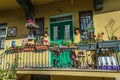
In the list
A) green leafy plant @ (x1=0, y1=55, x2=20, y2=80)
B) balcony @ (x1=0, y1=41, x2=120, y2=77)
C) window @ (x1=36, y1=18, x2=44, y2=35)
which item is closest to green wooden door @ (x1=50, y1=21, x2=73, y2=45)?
window @ (x1=36, y1=18, x2=44, y2=35)

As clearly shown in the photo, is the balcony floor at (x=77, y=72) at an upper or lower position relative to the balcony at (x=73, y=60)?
lower

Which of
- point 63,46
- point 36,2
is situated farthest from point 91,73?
point 36,2

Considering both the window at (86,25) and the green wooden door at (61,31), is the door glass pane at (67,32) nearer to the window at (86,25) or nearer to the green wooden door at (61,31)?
the green wooden door at (61,31)

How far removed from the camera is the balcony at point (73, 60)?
5.59 m

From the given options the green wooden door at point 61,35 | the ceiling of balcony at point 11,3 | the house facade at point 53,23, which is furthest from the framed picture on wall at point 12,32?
the green wooden door at point 61,35

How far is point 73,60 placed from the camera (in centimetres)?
694

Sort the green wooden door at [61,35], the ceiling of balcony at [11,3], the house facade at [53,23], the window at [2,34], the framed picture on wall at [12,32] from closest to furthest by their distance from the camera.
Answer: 1. the house facade at [53,23]
2. the green wooden door at [61,35]
3. the ceiling of balcony at [11,3]
4. the framed picture on wall at [12,32]
5. the window at [2,34]

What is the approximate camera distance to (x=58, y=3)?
317 inches

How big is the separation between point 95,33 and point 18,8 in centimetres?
437

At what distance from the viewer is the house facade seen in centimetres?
687

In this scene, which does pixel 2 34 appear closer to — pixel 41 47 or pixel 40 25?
pixel 40 25

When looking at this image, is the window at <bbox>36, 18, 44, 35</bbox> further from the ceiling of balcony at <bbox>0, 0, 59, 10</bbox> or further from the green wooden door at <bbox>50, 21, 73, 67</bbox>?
the ceiling of balcony at <bbox>0, 0, 59, 10</bbox>

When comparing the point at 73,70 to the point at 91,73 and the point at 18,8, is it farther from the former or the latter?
the point at 18,8

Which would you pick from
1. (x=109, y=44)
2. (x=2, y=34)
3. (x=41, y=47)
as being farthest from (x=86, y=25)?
(x=2, y=34)
